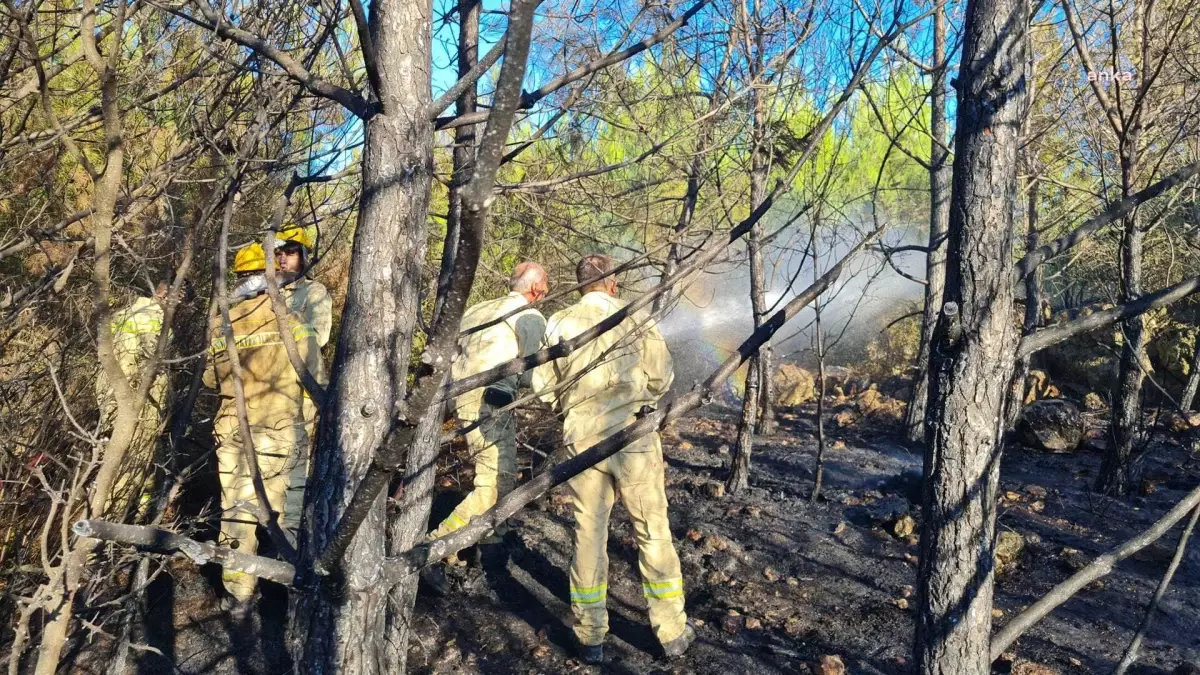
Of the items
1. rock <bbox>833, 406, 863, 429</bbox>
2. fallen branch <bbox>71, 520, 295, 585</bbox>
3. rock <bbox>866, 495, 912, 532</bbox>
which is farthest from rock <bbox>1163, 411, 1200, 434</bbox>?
fallen branch <bbox>71, 520, 295, 585</bbox>

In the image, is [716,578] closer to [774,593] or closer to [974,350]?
[774,593]

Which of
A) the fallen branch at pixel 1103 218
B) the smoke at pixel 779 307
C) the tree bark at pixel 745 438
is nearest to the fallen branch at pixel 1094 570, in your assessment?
the fallen branch at pixel 1103 218

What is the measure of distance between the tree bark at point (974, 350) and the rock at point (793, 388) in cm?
856

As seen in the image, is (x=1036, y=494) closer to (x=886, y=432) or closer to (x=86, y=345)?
(x=886, y=432)

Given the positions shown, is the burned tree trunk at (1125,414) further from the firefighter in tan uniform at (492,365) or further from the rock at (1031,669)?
the firefighter in tan uniform at (492,365)

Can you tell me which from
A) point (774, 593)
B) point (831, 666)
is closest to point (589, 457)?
point (831, 666)

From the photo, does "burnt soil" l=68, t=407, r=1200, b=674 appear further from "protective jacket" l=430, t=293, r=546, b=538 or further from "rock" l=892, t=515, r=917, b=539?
"protective jacket" l=430, t=293, r=546, b=538

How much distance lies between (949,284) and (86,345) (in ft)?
12.9

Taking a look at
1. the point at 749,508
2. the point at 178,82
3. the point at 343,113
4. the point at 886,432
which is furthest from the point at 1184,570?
the point at 178,82

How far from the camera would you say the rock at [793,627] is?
4.67m

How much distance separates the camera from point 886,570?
529 cm

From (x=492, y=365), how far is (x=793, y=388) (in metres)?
6.33

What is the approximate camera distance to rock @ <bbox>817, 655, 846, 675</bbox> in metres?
4.13

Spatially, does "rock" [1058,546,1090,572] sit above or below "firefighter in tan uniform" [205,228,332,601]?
below
